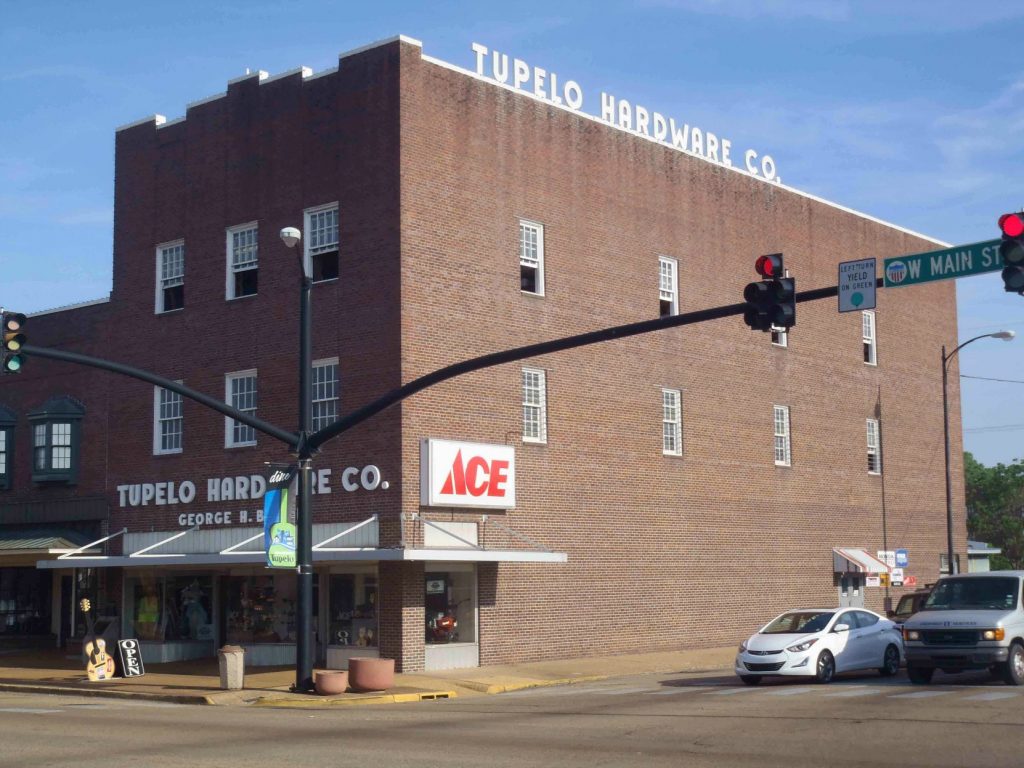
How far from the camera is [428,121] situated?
102ft

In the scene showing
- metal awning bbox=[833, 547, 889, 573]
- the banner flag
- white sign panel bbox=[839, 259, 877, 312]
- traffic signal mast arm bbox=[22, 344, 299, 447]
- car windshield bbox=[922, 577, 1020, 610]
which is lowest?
car windshield bbox=[922, 577, 1020, 610]

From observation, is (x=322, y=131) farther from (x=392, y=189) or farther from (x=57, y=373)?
(x=57, y=373)

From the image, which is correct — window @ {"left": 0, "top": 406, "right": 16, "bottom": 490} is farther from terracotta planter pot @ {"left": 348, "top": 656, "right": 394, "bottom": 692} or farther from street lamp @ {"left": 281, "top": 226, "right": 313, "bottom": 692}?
terracotta planter pot @ {"left": 348, "top": 656, "right": 394, "bottom": 692}

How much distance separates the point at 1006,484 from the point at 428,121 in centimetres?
8378

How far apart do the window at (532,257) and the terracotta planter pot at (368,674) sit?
1150 cm

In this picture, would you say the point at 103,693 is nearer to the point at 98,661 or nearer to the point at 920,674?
the point at 98,661

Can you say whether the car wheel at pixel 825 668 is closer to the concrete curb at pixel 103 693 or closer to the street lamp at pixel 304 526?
the street lamp at pixel 304 526

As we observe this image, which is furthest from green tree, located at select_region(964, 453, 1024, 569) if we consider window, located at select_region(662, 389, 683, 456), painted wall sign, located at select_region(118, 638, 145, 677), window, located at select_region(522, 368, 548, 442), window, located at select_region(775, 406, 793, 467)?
Result: painted wall sign, located at select_region(118, 638, 145, 677)

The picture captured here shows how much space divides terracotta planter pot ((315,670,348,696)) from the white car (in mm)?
7614

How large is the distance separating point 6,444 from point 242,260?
34.8 ft

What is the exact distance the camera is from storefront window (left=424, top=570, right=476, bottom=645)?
98.1 ft

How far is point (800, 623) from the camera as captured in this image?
26.1 meters

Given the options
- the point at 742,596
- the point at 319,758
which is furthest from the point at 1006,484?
the point at 319,758

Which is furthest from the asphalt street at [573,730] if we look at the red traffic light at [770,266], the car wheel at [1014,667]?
the red traffic light at [770,266]
